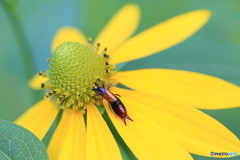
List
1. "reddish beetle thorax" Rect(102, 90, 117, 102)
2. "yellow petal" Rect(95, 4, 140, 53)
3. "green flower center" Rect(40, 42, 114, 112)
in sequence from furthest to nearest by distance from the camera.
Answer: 1. "yellow petal" Rect(95, 4, 140, 53)
2. "green flower center" Rect(40, 42, 114, 112)
3. "reddish beetle thorax" Rect(102, 90, 117, 102)

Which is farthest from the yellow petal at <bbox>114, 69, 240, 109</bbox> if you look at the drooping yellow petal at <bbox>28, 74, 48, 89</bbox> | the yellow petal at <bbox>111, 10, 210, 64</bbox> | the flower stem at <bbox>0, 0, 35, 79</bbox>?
the flower stem at <bbox>0, 0, 35, 79</bbox>

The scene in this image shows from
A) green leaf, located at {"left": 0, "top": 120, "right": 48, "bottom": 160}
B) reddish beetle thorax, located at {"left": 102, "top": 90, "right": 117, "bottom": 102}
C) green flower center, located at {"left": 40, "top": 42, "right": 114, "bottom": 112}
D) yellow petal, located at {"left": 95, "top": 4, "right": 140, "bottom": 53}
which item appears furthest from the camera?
yellow petal, located at {"left": 95, "top": 4, "right": 140, "bottom": 53}

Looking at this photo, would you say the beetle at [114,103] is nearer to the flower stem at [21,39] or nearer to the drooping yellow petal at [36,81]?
the drooping yellow petal at [36,81]

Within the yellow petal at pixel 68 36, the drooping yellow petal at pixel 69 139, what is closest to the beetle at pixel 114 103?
the drooping yellow petal at pixel 69 139

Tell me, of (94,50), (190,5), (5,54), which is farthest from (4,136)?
(190,5)

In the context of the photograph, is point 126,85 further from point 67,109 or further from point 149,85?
point 67,109

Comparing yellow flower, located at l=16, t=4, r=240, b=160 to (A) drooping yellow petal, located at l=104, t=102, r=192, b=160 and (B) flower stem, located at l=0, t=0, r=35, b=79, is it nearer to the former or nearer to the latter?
(A) drooping yellow petal, located at l=104, t=102, r=192, b=160

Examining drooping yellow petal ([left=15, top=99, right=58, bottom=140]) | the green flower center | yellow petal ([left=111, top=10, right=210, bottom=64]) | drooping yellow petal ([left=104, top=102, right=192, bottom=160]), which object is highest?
yellow petal ([left=111, top=10, right=210, bottom=64])
